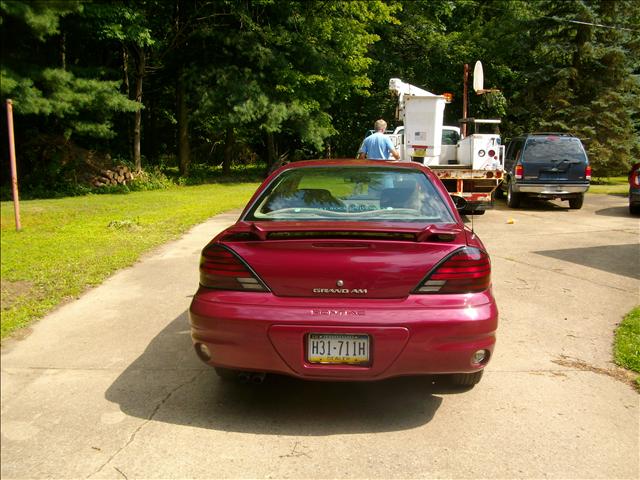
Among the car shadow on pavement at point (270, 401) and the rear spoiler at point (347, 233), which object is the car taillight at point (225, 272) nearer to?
the rear spoiler at point (347, 233)

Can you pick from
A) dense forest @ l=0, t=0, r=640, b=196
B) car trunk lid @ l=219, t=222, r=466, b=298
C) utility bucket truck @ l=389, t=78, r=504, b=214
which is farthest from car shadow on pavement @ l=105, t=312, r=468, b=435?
dense forest @ l=0, t=0, r=640, b=196

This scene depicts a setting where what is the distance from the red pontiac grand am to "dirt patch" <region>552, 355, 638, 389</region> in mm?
1422

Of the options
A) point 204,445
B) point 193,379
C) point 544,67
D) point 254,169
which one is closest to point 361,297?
point 204,445

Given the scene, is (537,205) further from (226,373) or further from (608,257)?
(226,373)

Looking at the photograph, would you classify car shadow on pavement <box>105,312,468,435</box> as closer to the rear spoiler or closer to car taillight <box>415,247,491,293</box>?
car taillight <box>415,247,491,293</box>

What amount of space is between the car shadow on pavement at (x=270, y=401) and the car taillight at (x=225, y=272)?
2.68ft

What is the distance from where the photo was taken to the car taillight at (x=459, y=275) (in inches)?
138

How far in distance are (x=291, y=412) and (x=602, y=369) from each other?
8.02 ft

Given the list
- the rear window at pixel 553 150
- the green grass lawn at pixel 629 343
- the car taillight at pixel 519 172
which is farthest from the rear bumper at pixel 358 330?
the rear window at pixel 553 150

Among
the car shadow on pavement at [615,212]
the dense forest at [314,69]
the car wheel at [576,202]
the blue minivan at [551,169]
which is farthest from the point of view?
the dense forest at [314,69]

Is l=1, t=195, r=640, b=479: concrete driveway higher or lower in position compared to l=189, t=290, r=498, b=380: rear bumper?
lower

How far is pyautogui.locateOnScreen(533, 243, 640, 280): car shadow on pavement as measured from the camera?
8141 millimetres

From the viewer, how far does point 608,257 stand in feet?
29.1

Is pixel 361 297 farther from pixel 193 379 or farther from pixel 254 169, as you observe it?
pixel 254 169
